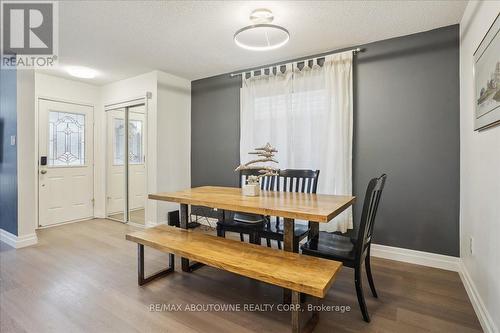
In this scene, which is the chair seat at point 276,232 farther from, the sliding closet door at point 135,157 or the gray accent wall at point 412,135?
the sliding closet door at point 135,157

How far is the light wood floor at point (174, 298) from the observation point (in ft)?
5.49

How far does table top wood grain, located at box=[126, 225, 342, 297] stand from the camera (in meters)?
Result: 1.39

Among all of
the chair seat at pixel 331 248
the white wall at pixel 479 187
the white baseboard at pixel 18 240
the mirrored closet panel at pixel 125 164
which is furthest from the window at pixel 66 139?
the white wall at pixel 479 187

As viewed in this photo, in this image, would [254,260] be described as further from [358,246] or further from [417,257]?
[417,257]

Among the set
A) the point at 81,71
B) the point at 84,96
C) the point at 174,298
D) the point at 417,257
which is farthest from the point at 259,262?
the point at 84,96

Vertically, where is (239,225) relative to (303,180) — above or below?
below

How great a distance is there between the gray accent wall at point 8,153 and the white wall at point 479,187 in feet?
14.8

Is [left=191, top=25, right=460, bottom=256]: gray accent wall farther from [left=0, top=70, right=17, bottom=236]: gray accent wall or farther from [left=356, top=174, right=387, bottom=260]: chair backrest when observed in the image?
[left=0, top=70, right=17, bottom=236]: gray accent wall

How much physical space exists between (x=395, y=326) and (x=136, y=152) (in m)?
4.15

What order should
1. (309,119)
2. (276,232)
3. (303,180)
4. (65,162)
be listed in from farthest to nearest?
(65,162) → (309,119) → (303,180) → (276,232)

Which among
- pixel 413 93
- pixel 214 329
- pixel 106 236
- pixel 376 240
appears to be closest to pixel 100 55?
pixel 106 236

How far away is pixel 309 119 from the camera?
3176 mm

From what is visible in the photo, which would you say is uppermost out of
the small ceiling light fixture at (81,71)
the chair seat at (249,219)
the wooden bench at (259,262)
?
the small ceiling light fixture at (81,71)

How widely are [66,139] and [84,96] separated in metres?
0.78
